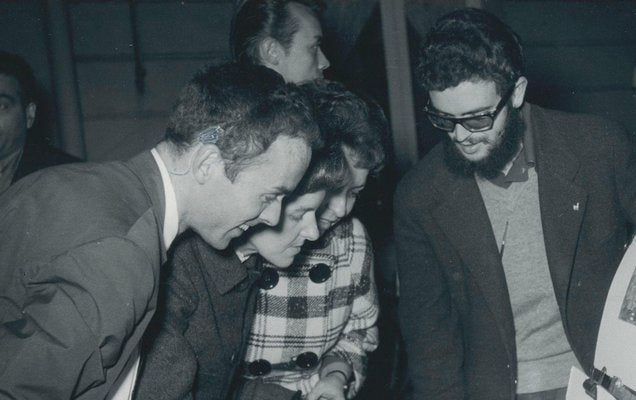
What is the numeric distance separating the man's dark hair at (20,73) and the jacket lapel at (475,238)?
2390 mm

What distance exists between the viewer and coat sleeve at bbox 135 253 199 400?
157cm

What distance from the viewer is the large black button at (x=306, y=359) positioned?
6.97ft

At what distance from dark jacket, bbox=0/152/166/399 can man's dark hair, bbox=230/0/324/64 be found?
1.57 metres

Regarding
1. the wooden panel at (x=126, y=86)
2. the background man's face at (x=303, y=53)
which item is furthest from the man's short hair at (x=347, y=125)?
the wooden panel at (x=126, y=86)

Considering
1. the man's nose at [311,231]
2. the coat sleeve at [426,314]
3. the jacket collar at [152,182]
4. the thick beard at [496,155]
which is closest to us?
the jacket collar at [152,182]

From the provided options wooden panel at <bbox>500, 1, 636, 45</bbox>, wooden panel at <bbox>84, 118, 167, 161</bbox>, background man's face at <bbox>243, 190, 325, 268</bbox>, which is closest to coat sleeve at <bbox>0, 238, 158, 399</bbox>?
background man's face at <bbox>243, 190, 325, 268</bbox>

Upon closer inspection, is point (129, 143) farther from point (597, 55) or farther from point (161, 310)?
point (597, 55)

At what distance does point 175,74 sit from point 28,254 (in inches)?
124

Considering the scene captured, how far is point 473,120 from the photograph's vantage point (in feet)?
6.84

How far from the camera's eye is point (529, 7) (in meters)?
4.67

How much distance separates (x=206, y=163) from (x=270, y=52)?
1.37 m

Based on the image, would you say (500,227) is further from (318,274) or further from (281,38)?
(281,38)

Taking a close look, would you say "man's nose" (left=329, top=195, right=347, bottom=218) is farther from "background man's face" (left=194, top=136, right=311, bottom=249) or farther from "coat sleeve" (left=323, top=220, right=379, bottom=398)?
"background man's face" (left=194, top=136, right=311, bottom=249)

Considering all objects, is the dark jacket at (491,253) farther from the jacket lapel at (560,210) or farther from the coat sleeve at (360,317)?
the coat sleeve at (360,317)
